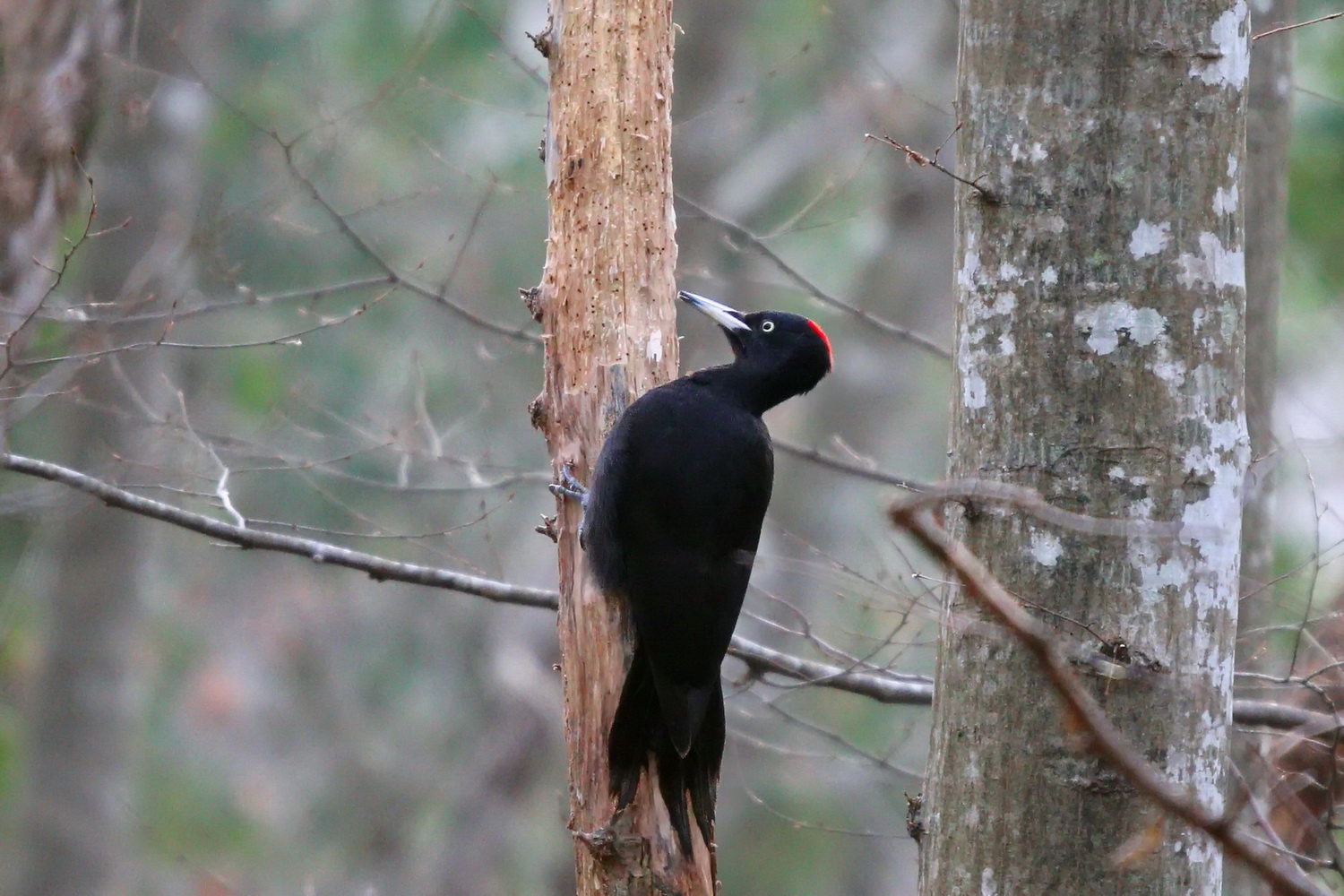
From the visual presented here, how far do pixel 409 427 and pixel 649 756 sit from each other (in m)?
1.76

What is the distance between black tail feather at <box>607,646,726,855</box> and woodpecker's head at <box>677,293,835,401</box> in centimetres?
104

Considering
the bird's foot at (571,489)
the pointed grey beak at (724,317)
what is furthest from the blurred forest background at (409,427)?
the bird's foot at (571,489)

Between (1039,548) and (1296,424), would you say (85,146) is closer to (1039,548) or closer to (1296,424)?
(1039,548)

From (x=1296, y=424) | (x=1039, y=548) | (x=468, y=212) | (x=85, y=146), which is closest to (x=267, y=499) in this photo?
(x=468, y=212)

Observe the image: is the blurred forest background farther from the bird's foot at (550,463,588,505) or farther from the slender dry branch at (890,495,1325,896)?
the slender dry branch at (890,495,1325,896)

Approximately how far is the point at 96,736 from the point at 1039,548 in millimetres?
7017

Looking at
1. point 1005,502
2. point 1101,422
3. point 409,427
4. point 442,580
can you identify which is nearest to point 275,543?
point 442,580

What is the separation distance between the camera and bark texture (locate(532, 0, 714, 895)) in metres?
3.45

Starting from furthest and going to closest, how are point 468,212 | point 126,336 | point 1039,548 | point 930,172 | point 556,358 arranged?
1. point 468,212
2. point 930,172
3. point 126,336
4. point 556,358
5. point 1039,548

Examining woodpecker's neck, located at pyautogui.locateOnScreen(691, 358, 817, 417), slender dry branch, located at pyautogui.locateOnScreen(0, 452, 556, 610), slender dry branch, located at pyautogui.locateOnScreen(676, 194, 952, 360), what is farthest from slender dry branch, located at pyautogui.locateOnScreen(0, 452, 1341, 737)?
slender dry branch, located at pyautogui.locateOnScreen(676, 194, 952, 360)

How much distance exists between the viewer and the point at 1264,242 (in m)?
4.77

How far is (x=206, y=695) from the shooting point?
13695 millimetres

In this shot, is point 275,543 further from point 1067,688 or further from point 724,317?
point 1067,688

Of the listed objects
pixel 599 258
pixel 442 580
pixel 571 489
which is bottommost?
pixel 442 580
